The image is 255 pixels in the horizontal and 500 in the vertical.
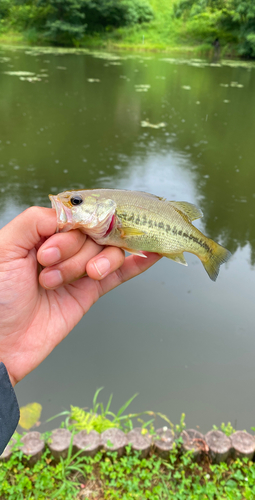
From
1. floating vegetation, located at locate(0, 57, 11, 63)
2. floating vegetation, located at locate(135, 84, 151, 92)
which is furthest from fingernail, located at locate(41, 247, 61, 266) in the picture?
floating vegetation, located at locate(0, 57, 11, 63)

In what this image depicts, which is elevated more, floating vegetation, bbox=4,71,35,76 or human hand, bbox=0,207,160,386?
floating vegetation, bbox=4,71,35,76

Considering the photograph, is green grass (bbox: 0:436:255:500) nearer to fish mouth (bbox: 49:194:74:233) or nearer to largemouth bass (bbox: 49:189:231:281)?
largemouth bass (bbox: 49:189:231:281)

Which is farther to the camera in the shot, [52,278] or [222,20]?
[222,20]

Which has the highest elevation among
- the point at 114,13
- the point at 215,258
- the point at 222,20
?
the point at 114,13

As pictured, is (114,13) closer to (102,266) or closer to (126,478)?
(102,266)

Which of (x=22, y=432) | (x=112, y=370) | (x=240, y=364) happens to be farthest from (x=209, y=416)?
(x=22, y=432)

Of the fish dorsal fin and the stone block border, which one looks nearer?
the fish dorsal fin

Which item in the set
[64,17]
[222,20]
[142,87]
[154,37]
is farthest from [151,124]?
[154,37]
